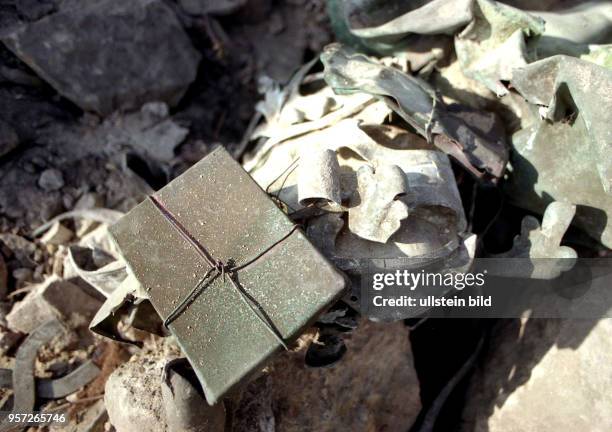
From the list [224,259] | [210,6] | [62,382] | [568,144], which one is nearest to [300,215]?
[224,259]

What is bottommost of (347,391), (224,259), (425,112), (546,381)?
(546,381)

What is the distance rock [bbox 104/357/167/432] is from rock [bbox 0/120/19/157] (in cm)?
117

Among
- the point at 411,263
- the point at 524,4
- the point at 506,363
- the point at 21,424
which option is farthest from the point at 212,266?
the point at 524,4

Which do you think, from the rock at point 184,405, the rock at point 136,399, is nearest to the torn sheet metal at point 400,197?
the rock at point 184,405

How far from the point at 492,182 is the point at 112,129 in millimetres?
1743

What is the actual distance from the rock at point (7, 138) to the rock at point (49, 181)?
0.54 ft

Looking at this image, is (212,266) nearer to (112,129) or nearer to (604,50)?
(112,129)

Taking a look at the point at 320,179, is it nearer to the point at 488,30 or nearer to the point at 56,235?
the point at 488,30

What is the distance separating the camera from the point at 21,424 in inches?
70.0

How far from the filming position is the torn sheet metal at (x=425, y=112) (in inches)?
69.9

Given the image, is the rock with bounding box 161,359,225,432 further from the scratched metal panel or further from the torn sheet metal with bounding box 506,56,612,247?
the torn sheet metal with bounding box 506,56,612,247

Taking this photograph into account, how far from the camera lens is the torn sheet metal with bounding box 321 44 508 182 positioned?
1.77 meters

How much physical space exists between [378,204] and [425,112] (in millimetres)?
500

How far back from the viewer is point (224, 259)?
4.83 ft
